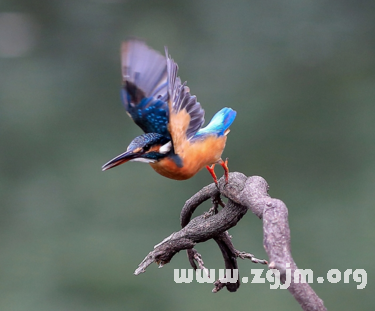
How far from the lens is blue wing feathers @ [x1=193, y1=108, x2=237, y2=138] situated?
122cm

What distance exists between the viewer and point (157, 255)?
1.07m

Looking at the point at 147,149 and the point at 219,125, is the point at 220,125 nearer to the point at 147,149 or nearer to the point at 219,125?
the point at 219,125

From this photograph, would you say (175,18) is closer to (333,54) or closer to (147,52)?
(333,54)

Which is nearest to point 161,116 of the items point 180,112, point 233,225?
point 180,112

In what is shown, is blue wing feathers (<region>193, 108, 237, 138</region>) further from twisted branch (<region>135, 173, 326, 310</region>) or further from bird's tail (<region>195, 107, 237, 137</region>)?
twisted branch (<region>135, 173, 326, 310</region>)

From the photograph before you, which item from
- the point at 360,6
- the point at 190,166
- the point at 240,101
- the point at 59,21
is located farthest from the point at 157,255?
the point at 360,6

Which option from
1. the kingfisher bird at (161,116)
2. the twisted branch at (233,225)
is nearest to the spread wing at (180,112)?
the kingfisher bird at (161,116)

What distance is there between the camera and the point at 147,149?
1062 millimetres

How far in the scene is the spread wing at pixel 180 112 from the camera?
1045mm

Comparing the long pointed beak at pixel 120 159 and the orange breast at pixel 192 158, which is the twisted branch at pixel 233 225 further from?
the long pointed beak at pixel 120 159

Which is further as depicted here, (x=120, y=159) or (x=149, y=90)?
(x=149, y=90)

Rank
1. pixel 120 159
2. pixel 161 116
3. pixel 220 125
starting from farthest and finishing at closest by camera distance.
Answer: pixel 220 125
pixel 161 116
pixel 120 159

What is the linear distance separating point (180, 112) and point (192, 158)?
100mm

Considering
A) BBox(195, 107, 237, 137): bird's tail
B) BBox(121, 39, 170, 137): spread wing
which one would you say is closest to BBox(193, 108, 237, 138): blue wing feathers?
BBox(195, 107, 237, 137): bird's tail
